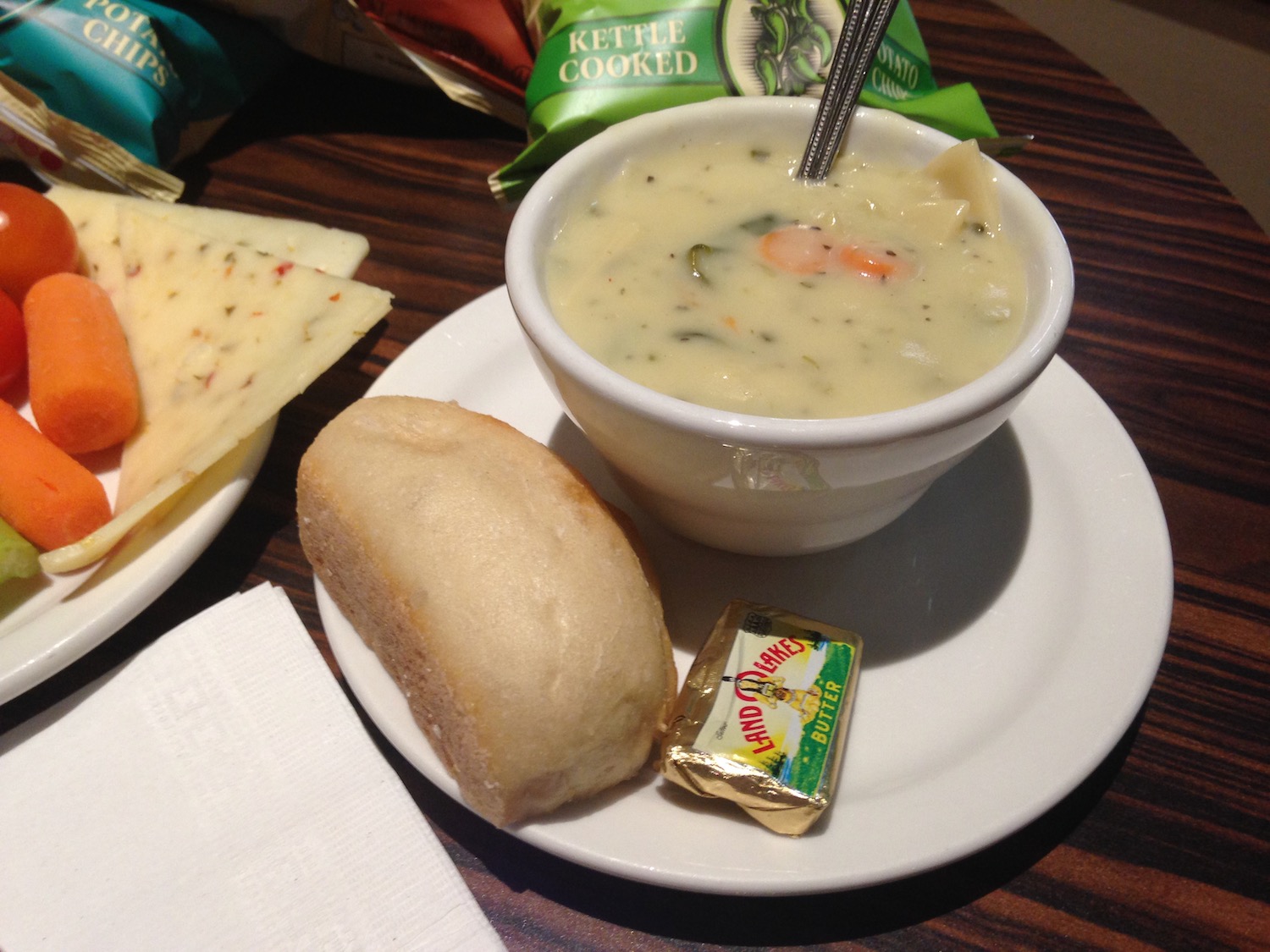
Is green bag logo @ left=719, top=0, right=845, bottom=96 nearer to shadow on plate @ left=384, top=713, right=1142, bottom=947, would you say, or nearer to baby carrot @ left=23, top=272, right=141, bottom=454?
baby carrot @ left=23, top=272, right=141, bottom=454

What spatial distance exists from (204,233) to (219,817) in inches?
40.9

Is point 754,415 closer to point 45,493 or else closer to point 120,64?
point 45,493

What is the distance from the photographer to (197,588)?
3.98 feet

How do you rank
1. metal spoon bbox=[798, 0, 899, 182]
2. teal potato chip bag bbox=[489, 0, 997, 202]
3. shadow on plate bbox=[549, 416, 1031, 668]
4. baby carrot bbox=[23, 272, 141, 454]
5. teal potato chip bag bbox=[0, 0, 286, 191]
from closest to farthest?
shadow on plate bbox=[549, 416, 1031, 668]
metal spoon bbox=[798, 0, 899, 182]
baby carrot bbox=[23, 272, 141, 454]
teal potato chip bag bbox=[489, 0, 997, 202]
teal potato chip bag bbox=[0, 0, 286, 191]

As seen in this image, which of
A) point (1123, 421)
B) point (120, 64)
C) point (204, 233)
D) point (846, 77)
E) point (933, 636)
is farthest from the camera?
point (120, 64)

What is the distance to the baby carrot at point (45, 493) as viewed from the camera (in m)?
1.21

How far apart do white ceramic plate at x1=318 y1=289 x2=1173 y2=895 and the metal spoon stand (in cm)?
46

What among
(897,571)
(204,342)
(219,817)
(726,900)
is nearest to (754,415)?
(897,571)

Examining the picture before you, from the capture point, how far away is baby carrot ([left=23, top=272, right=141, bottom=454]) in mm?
1297

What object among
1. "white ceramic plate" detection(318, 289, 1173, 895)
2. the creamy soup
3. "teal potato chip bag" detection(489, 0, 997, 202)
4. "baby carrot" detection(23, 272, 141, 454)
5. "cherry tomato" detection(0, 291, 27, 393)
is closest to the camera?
"white ceramic plate" detection(318, 289, 1173, 895)

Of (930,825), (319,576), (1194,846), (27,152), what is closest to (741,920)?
(930,825)

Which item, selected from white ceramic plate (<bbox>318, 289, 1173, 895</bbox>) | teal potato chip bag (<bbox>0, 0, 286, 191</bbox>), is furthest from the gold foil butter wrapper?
teal potato chip bag (<bbox>0, 0, 286, 191</bbox>)

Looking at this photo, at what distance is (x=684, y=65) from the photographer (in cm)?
170

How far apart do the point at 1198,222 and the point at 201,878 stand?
196cm
